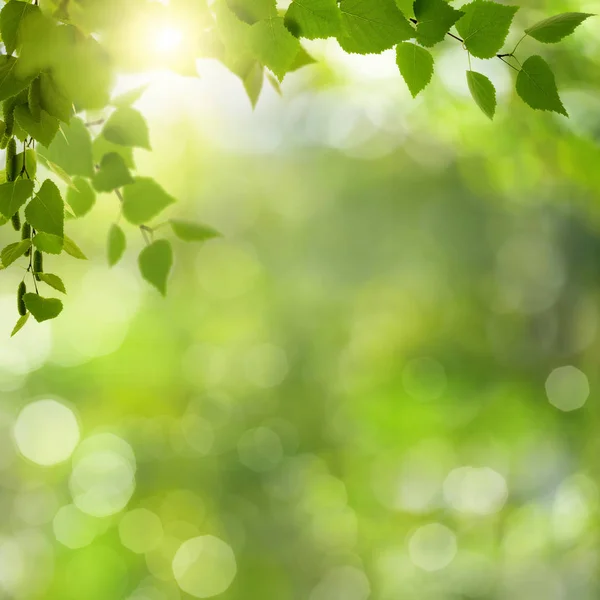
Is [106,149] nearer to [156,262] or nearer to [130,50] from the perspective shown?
[156,262]

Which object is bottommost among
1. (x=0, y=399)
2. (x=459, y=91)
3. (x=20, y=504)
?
(x=20, y=504)

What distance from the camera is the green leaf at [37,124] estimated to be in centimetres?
48

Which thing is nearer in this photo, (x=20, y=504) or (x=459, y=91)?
(x=459, y=91)

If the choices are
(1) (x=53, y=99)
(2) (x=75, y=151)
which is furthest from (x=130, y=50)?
(2) (x=75, y=151)

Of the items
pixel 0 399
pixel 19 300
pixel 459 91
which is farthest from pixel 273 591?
pixel 19 300

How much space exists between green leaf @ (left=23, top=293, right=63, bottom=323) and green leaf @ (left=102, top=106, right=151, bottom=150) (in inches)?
8.7

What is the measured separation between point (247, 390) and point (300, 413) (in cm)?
68

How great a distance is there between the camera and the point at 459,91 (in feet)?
5.60

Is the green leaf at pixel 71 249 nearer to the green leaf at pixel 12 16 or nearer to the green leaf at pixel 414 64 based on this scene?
the green leaf at pixel 12 16

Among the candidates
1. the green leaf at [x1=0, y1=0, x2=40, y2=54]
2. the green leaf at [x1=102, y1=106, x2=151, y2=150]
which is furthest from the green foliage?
the green leaf at [x1=102, y1=106, x2=151, y2=150]

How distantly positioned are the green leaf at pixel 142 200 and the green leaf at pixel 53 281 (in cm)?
18

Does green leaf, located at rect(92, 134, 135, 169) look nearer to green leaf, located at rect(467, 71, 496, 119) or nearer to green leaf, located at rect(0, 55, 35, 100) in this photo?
green leaf, located at rect(0, 55, 35, 100)

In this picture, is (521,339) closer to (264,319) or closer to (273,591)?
(264,319)

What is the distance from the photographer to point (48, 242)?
0.52 metres
